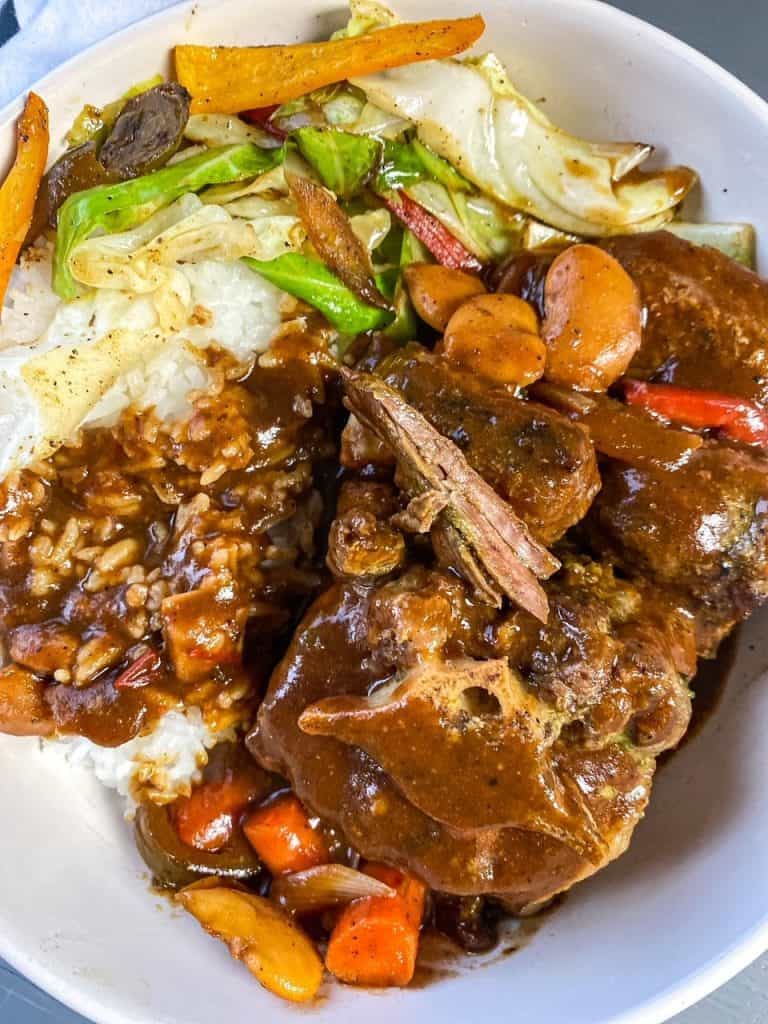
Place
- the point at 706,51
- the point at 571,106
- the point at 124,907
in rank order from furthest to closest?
1. the point at 706,51
2. the point at 571,106
3. the point at 124,907

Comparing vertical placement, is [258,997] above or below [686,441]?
below

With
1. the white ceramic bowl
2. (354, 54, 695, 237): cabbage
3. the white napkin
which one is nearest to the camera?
the white ceramic bowl

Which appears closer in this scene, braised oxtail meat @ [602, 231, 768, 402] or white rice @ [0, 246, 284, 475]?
braised oxtail meat @ [602, 231, 768, 402]

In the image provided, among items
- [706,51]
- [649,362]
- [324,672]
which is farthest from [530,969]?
[706,51]

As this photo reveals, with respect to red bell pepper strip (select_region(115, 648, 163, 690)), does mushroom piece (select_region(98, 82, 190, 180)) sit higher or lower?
higher

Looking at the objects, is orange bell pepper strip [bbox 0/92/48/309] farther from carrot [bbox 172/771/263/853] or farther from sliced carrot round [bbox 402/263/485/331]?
carrot [bbox 172/771/263/853]

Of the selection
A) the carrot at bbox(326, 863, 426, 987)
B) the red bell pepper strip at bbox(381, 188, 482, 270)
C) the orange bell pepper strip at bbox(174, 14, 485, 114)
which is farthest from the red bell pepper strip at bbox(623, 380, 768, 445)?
the carrot at bbox(326, 863, 426, 987)

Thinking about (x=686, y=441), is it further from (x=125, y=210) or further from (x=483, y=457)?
(x=125, y=210)
